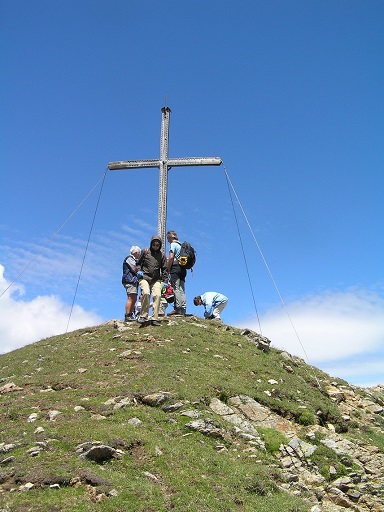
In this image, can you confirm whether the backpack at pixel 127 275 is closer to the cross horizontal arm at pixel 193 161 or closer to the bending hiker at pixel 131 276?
the bending hiker at pixel 131 276

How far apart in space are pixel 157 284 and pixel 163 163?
729 cm

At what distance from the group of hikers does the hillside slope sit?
4.10 ft

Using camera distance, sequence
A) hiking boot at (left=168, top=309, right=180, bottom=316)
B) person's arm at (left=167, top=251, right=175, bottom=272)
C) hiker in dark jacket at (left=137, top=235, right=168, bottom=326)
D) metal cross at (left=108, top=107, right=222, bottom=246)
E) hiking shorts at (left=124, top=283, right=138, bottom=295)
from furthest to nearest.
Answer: metal cross at (left=108, top=107, right=222, bottom=246)
hiking boot at (left=168, top=309, right=180, bottom=316)
person's arm at (left=167, top=251, right=175, bottom=272)
hiking shorts at (left=124, top=283, right=138, bottom=295)
hiker in dark jacket at (left=137, top=235, right=168, bottom=326)

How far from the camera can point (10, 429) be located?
9227mm

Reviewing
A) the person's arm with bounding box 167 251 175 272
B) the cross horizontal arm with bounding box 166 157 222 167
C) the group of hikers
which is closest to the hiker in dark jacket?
the group of hikers

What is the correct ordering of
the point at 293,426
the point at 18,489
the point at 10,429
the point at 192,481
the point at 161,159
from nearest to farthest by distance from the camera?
the point at 18,489, the point at 192,481, the point at 10,429, the point at 293,426, the point at 161,159

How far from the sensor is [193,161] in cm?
2200

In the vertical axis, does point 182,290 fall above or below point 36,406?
above

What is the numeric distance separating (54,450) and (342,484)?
5.95 m

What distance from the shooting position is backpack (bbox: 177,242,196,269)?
19.1 meters

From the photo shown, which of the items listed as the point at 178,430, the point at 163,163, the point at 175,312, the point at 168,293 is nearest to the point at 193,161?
the point at 163,163

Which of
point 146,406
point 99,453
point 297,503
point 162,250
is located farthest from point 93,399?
point 162,250

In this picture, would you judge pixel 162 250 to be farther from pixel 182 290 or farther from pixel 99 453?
pixel 99 453

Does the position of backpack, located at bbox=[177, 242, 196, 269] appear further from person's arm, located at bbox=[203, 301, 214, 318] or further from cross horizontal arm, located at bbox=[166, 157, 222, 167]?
cross horizontal arm, located at bbox=[166, 157, 222, 167]
